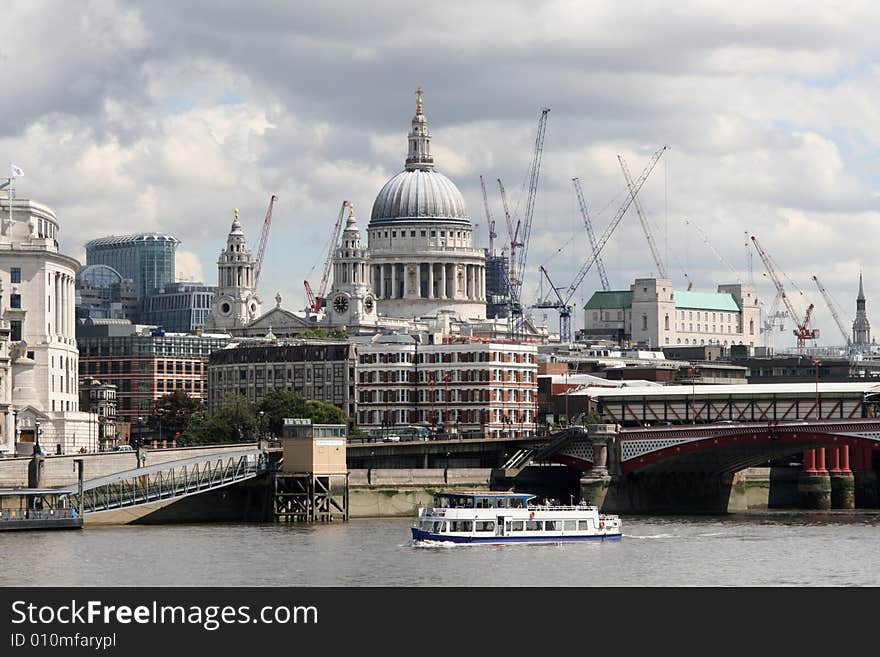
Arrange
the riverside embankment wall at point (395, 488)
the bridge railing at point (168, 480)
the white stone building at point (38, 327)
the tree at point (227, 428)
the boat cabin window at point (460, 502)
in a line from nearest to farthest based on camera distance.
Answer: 1. the boat cabin window at point (460, 502)
2. the bridge railing at point (168, 480)
3. the riverside embankment wall at point (395, 488)
4. the white stone building at point (38, 327)
5. the tree at point (227, 428)

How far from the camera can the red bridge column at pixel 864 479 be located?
16588cm

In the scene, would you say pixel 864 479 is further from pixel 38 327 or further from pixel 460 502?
pixel 38 327

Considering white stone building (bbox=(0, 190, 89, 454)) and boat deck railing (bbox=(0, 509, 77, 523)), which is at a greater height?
white stone building (bbox=(0, 190, 89, 454))

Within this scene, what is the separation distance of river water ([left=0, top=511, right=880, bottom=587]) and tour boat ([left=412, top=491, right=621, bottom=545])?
1.08m

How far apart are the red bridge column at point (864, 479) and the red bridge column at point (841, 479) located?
125cm

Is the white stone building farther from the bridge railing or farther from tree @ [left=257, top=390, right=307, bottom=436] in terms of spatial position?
the bridge railing

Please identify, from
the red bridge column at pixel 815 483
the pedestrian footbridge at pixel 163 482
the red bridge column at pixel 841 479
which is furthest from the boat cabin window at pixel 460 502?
the red bridge column at pixel 841 479

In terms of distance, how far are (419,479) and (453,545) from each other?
31394 millimetres

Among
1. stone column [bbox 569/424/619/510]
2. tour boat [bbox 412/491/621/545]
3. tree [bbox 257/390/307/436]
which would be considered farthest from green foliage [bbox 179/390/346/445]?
tour boat [bbox 412/491/621/545]

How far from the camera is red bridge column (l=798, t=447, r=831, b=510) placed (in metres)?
161

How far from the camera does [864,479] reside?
168875 millimetres

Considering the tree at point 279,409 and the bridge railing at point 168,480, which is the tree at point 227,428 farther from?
the bridge railing at point 168,480

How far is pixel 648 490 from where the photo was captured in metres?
156
